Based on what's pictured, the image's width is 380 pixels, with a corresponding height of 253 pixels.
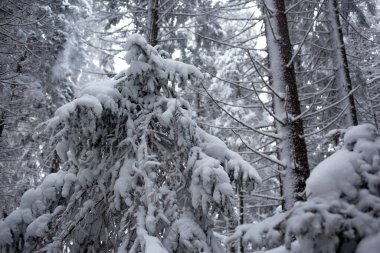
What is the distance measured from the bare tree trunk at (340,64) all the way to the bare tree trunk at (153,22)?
4.74m

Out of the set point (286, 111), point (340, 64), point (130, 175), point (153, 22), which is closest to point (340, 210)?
point (130, 175)

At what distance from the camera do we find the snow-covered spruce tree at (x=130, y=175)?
3982mm

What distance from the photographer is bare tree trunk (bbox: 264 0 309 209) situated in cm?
485

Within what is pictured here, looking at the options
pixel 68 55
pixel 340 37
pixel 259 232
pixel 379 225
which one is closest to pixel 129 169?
pixel 259 232

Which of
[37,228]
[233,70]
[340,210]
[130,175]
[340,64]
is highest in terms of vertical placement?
[233,70]

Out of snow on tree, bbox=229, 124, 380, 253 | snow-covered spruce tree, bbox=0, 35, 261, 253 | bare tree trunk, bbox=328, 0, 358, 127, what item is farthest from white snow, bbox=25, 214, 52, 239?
bare tree trunk, bbox=328, 0, 358, 127

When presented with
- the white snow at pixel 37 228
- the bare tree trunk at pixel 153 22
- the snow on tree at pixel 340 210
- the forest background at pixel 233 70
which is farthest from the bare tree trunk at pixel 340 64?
the white snow at pixel 37 228

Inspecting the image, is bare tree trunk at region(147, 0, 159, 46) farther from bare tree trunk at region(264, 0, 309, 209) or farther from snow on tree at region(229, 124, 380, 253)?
snow on tree at region(229, 124, 380, 253)

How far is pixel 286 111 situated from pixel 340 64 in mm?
5296

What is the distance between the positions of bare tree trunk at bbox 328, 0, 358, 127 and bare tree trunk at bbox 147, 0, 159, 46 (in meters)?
4.74

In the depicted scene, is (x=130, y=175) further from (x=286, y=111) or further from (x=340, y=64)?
(x=340, y=64)

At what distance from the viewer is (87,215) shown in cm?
437

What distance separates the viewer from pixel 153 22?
25.5 feet

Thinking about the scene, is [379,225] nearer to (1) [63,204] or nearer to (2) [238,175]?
(2) [238,175]
